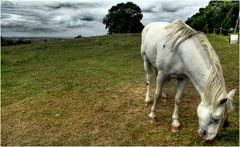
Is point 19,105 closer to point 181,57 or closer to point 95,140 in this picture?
point 95,140

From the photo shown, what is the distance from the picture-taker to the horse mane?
A: 5.36 m

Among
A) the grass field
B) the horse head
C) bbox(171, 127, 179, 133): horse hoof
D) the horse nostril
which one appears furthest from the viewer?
bbox(171, 127, 179, 133): horse hoof

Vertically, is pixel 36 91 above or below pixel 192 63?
below

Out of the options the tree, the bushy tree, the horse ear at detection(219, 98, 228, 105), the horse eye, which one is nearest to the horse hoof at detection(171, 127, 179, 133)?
the horse eye

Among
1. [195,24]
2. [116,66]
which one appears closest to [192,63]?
[116,66]

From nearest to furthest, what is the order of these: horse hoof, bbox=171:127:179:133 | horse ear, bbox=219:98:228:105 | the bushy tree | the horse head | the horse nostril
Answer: horse ear, bbox=219:98:228:105 → the horse head → the horse nostril → horse hoof, bbox=171:127:179:133 → the bushy tree

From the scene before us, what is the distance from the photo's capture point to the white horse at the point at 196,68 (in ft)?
17.7

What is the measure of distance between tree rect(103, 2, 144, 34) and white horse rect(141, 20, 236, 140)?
177ft

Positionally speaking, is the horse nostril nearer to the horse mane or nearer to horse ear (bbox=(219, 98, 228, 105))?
the horse mane

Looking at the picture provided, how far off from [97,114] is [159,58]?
2.35 metres

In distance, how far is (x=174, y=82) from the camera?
439 inches

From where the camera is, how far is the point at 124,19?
60344 mm

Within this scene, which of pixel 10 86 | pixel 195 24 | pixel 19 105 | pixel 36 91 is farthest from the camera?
pixel 195 24

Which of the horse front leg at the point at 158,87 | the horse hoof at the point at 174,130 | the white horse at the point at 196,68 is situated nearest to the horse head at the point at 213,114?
the white horse at the point at 196,68
